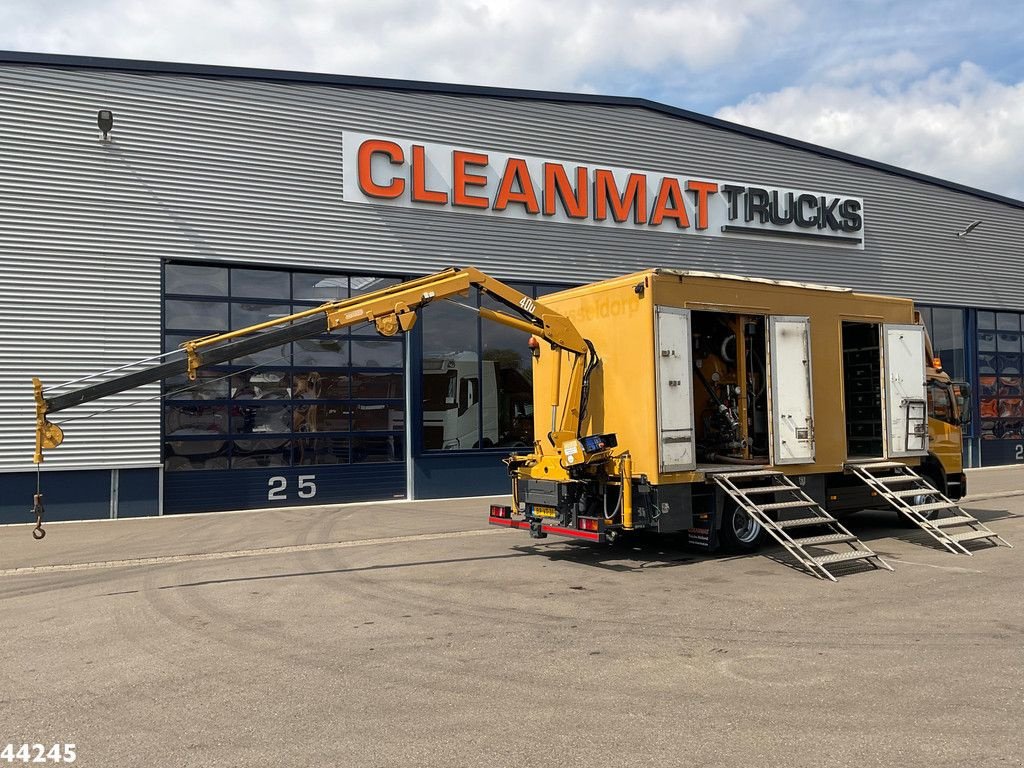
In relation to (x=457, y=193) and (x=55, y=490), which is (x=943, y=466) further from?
(x=55, y=490)

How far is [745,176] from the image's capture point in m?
21.2

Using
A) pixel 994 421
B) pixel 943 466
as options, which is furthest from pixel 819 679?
pixel 994 421

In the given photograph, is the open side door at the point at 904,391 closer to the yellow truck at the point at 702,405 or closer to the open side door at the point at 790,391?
the yellow truck at the point at 702,405

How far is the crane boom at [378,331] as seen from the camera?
8094mm

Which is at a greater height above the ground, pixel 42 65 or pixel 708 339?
pixel 42 65

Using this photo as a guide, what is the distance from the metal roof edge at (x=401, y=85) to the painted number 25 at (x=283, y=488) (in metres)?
7.70

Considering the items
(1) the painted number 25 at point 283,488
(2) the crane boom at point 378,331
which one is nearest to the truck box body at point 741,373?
(2) the crane boom at point 378,331

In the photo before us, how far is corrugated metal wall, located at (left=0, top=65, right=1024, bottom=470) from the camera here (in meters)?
14.7

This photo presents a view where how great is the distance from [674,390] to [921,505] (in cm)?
411

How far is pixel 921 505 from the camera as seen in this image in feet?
36.4

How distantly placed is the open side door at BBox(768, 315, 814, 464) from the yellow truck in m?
0.02

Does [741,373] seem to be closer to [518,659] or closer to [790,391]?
[790,391]

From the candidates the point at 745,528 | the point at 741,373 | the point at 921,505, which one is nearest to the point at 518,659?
the point at 745,528

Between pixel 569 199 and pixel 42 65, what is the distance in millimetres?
10403
